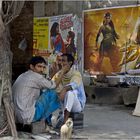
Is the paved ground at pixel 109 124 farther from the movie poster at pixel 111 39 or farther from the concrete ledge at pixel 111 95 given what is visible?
the movie poster at pixel 111 39

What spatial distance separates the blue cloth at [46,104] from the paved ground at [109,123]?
21.8 inches

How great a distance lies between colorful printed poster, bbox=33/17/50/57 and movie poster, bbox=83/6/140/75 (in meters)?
1.67

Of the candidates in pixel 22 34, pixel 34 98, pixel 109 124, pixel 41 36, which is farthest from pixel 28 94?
pixel 22 34

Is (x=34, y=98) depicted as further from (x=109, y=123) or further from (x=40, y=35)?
(x=40, y=35)

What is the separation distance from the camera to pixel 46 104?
673cm

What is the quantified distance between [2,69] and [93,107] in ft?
13.6

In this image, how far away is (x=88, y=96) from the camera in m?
11.0

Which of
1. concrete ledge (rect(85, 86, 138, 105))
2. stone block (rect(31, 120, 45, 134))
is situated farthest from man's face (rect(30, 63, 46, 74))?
concrete ledge (rect(85, 86, 138, 105))

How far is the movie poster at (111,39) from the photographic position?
10.3 meters

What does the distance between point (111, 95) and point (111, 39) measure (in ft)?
4.37

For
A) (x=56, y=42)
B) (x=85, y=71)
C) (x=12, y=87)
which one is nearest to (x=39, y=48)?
(x=56, y=42)

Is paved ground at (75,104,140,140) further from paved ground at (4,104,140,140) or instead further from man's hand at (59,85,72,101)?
man's hand at (59,85,72,101)

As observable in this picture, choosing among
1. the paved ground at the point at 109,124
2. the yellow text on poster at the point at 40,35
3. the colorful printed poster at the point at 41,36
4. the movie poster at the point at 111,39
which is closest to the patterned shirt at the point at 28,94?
the paved ground at the point at 109,124

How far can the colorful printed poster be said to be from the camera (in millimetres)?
12684
